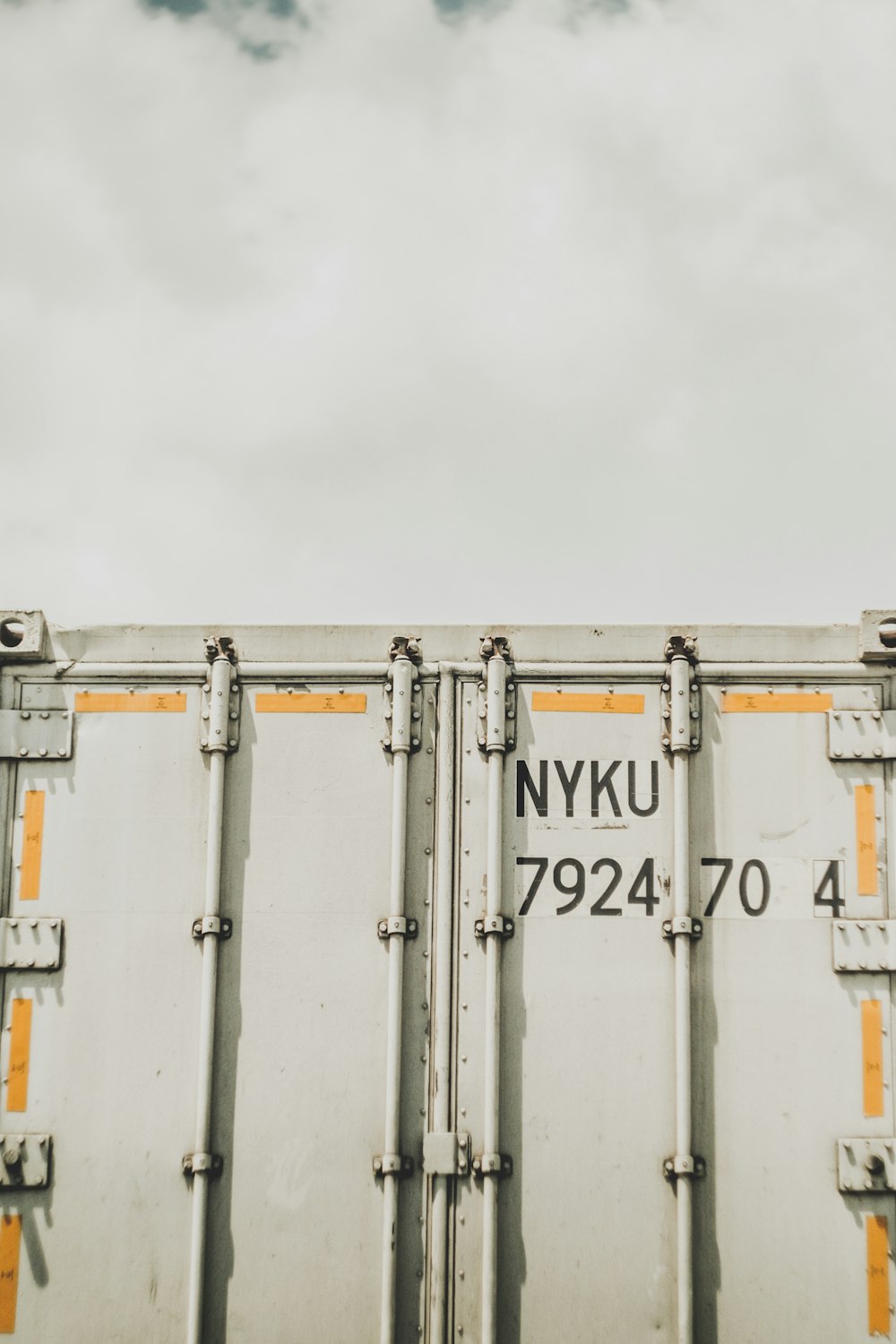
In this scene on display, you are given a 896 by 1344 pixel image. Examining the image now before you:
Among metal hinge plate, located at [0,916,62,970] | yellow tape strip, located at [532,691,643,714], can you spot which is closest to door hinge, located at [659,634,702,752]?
yellow tape strip, located at [532,691,643,714]

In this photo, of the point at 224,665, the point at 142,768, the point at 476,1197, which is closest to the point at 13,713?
the point at 142,768

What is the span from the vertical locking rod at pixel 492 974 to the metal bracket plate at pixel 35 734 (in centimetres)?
192

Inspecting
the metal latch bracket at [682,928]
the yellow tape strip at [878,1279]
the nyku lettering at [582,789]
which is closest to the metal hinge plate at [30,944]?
the nyku lettering at [582,789]

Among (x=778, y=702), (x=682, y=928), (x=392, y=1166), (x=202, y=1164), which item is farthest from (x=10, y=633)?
(x=778, y=702)

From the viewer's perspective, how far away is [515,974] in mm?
4762

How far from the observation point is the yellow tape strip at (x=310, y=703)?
16.4 ft

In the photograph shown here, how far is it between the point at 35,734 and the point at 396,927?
187 centimetres

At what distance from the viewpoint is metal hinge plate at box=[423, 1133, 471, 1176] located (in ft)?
14.9

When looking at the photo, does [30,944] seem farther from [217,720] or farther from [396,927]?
[396,927]

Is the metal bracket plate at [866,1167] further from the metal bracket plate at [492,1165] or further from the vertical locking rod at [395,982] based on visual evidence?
the vertical locking rod at [395,982]

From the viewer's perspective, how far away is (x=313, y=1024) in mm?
4730

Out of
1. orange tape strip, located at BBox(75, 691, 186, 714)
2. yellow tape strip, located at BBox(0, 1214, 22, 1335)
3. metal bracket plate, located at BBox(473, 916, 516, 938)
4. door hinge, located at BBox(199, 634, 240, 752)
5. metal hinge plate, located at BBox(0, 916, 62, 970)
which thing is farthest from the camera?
orange tape strip, located at BBox(75, 691, 186, 714)

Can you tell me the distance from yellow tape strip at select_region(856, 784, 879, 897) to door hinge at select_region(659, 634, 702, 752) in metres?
0.75

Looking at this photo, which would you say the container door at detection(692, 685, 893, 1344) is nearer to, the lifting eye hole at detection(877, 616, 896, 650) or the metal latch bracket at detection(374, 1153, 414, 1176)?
the lifting eye hole at detection(877, 616, 896, 650)
